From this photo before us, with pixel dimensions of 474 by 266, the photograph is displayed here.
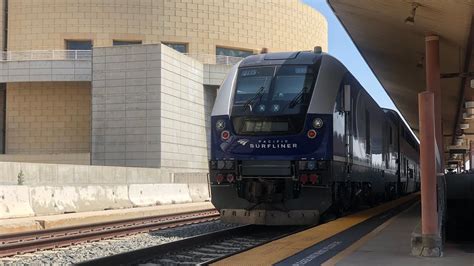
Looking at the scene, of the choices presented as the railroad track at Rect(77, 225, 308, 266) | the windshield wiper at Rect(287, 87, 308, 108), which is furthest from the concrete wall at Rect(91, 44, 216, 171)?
the windshield wiper at Rect(287, 87, 308, 108)

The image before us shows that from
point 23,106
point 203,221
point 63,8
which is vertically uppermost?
point 63,8

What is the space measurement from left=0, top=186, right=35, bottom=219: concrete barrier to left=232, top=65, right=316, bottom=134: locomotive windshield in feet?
22.9

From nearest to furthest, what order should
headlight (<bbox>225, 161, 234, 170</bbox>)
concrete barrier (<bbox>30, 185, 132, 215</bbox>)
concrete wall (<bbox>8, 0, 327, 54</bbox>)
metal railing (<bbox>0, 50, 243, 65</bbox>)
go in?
headlight (<bbox>225, 161, 234, 170</bbox>) → concrete barrier (<bbox>30, 185, 132, 215</bbox>) → metal railing (<bbox>0, 50, 243, 65</bbox>) → concrete wall (<bbox>8, 0, 327, 54</bbox>)

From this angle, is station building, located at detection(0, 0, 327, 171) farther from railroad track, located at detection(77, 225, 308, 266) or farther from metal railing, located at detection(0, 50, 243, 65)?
railroad track, located at detection(77, 225, 308, 266)

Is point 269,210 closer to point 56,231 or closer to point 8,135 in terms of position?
point 56,231

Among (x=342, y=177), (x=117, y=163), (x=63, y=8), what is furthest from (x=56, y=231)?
(x=63, y=8)

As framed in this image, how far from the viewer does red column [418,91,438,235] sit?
7809 millimetres

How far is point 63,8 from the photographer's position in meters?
47.0

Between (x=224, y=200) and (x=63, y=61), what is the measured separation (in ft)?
109

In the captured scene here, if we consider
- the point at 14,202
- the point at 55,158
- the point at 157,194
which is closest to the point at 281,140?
the point at 14,202

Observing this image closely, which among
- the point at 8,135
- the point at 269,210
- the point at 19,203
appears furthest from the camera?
the point at 8,135

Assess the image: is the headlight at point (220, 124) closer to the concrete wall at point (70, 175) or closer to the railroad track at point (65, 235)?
the railroad track at point (65, 235)

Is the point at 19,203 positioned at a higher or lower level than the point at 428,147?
lower

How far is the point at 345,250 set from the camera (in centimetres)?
836
